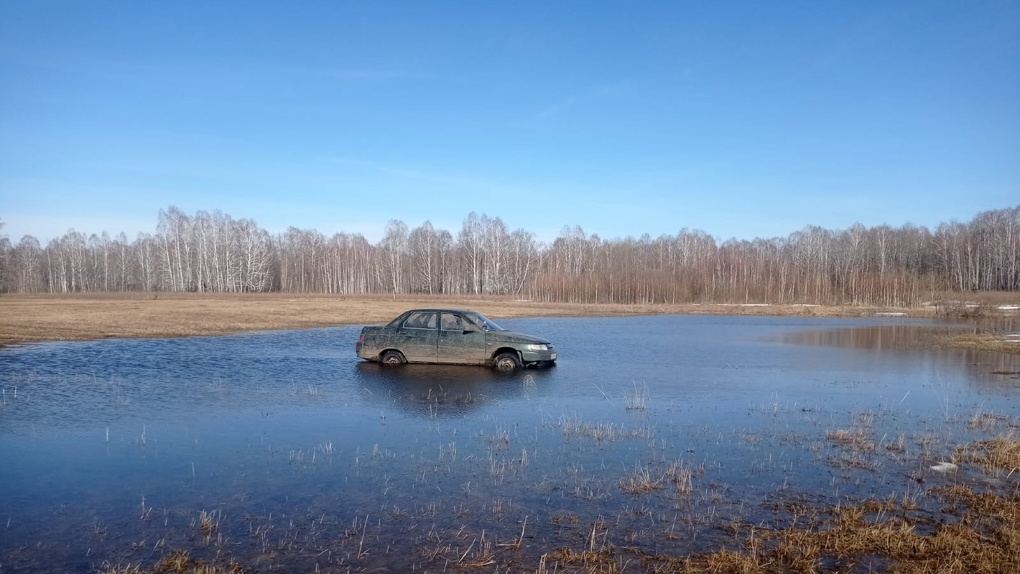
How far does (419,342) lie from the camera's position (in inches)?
744

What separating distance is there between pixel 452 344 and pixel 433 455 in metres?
9.55

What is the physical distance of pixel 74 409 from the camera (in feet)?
40.6

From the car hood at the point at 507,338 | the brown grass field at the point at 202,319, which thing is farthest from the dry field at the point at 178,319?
the car hood at the point at 507,338

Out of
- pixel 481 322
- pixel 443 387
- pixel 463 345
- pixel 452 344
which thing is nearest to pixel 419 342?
pixel 452 344

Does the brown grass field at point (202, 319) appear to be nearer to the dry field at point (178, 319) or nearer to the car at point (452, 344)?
the dry field at point (178, 319)

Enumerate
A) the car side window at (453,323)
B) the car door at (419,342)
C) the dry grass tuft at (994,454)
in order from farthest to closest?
the car side window at (453,323) < the car door at (419,342) < the dry grass tuft at (994,454)

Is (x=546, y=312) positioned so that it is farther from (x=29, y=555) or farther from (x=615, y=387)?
(x=29, y=555)

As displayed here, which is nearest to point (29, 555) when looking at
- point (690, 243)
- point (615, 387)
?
point (615, 387)

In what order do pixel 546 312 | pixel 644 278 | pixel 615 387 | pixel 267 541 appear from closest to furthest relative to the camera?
1. pixel 267 541
2. pixel 615 387
3. pixel 546 312
4. pixel 644 278

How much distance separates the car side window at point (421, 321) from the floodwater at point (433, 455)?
1.58 meters

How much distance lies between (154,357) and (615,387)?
551 inches

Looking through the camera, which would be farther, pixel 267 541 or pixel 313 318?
pixel 313 318

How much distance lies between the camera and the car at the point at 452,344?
61.3ft

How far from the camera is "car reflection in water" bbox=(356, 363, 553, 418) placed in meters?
13.2
